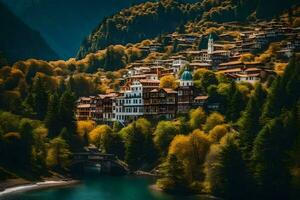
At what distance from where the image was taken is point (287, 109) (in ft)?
427

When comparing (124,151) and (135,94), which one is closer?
(124,151)

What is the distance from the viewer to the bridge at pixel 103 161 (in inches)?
6014

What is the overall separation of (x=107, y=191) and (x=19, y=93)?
2646 inches

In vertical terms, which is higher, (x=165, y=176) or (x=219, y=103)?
(x=219, y=103)

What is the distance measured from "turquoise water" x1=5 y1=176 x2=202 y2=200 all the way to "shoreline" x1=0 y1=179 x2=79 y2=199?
2.25 metres

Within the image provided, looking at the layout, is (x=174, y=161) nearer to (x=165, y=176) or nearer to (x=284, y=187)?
(x=165, y=176)

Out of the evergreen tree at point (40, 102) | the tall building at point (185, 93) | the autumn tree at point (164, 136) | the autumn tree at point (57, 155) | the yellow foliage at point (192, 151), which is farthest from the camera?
the tall building at point (185, 93)

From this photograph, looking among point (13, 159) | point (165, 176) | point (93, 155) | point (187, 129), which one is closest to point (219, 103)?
point (187, 129)

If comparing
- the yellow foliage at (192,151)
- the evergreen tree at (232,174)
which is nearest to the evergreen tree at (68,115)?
the yellow foliage at (192,151)

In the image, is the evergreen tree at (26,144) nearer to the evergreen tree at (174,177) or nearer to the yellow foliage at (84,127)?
the yellow foliage at (84,127)

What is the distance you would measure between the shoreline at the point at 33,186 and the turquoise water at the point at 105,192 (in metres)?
2.25

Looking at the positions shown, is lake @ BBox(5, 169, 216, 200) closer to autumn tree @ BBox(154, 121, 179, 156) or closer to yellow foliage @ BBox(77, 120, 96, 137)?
autumn tree @ BBox(154, 121, 179, 156)

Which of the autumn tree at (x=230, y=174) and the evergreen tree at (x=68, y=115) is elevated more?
the evergreen tree at (x=68, y=115)

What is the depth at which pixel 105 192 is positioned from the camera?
418ft
